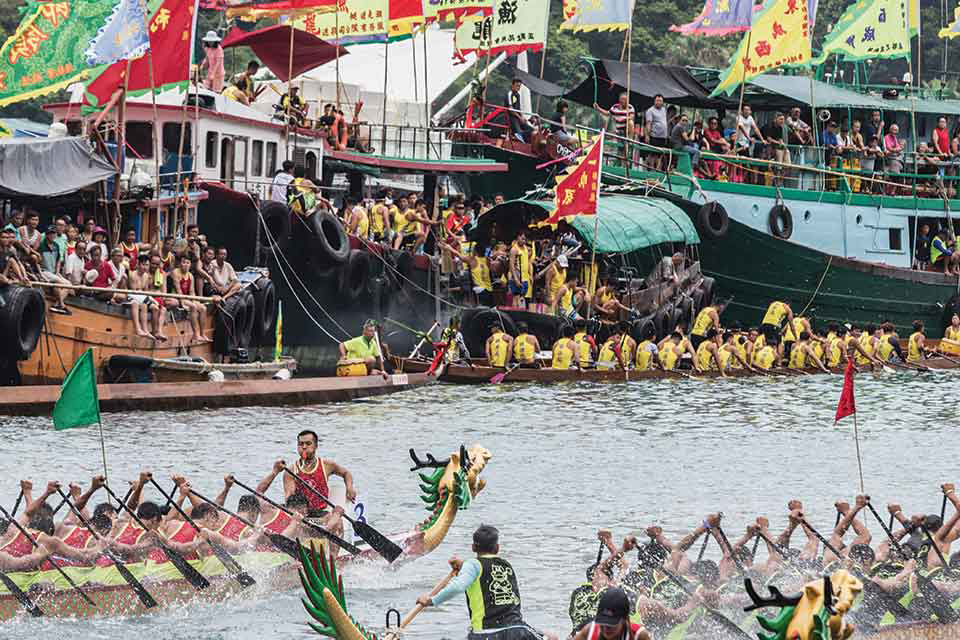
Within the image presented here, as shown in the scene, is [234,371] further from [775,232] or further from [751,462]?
[775,232]

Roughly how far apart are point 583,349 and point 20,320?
12.1 m

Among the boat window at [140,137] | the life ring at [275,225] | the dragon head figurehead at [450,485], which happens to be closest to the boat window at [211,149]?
the boat window at [140,137]

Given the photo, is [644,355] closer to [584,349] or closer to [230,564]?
[584,349]

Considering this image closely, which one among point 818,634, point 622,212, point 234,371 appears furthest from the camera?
point 622,212

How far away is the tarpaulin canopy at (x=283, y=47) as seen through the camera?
125 feet

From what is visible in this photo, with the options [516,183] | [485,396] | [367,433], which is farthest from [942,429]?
[516,183]

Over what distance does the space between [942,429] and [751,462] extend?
527cm

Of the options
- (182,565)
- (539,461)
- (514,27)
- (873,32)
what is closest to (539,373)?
(539,461)

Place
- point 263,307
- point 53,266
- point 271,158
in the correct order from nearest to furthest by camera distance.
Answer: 1. point 53,266
2. point 263,307
3. point 271,158

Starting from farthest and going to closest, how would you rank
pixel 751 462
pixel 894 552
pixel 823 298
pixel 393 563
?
pixel 823 298
pixel 751 462
pixel 393 563
pixel 894 552

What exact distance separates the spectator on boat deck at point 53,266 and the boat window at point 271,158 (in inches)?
340

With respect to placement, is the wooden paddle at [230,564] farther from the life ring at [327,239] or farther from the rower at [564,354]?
the rower at [564,354]

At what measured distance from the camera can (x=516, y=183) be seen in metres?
43.8

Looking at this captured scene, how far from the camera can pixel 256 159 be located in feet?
118
